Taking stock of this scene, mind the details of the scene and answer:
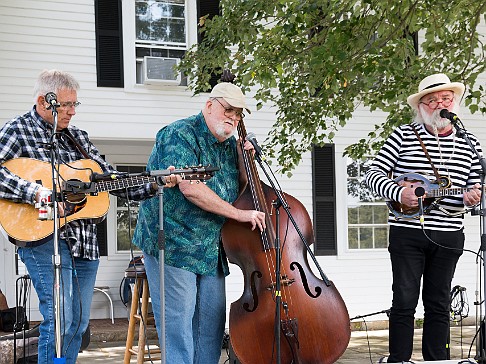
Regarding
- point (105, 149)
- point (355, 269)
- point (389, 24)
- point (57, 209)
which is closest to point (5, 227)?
point (57, 209)

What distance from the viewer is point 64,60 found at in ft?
35.6

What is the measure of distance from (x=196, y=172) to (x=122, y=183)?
43 cm

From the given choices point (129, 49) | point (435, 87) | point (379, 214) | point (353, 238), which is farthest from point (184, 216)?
point (379, 214)

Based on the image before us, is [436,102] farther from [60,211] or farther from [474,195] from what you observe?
[60,211]

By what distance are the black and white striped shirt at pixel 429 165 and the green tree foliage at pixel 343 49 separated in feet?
7.62

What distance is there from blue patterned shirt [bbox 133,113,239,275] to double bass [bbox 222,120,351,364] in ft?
0.37

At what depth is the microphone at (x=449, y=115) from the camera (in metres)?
4.43

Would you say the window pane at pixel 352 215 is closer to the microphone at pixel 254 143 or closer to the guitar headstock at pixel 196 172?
the microphone at pixel 254 143

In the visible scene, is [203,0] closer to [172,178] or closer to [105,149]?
[105,149]

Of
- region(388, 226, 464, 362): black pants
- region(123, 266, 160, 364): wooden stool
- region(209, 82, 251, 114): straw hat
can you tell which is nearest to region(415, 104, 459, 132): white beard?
region(388, 226, 464, 362): black pants

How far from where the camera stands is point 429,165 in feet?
15.1

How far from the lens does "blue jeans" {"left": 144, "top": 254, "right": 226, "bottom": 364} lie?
3.95 m

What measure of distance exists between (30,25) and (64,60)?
690 millimetres

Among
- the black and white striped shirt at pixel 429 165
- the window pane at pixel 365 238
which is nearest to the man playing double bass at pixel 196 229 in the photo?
the black and white striped shirt at pixel 429 165
